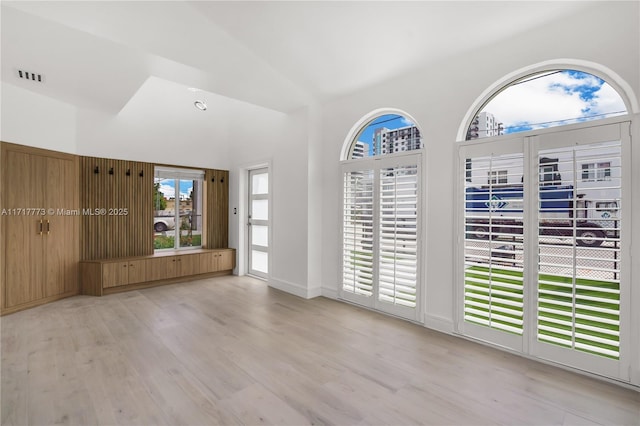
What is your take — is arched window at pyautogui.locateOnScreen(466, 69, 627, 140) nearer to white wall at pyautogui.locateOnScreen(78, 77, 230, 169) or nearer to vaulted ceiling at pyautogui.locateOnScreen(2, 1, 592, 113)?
vaulted ceiling at pyautogui.locateOnScreen(2, 1, 592, 113)

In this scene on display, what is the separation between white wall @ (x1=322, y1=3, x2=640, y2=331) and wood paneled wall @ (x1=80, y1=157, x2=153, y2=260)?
11.5 feet

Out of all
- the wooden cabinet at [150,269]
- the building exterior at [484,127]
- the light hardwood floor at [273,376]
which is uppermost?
the building exterior at [484,127]

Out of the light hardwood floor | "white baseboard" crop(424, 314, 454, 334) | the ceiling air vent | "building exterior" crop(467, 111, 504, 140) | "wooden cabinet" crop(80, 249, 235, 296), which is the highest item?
the ceiling air vent

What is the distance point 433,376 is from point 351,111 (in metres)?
3.22

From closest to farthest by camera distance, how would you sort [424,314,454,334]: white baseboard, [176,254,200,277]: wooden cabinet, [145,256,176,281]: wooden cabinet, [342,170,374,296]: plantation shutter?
[424,314,454,334]: white baseboard → [342,170,374,296]: plantation shutter → [145,256,176,281]: wooden cabinet → [176,254,200,277]: wooden cabinet

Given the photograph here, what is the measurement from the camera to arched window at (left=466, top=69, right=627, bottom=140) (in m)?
2.45

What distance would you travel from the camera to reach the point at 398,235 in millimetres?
3627

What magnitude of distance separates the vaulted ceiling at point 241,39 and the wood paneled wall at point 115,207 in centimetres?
138

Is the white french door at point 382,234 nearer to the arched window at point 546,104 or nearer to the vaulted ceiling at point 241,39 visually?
the arched window at point 546,104

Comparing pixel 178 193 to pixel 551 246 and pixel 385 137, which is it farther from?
pixel 551 246

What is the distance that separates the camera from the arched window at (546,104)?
8.03 ft

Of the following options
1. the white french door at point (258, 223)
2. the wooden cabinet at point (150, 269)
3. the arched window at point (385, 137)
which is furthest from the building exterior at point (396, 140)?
the wooden cabinet at point (150, 269)

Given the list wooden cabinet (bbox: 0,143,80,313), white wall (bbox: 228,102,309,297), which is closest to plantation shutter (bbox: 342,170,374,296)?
white wall (bbox: 228,102,309,297)

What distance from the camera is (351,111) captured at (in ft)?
13.7
